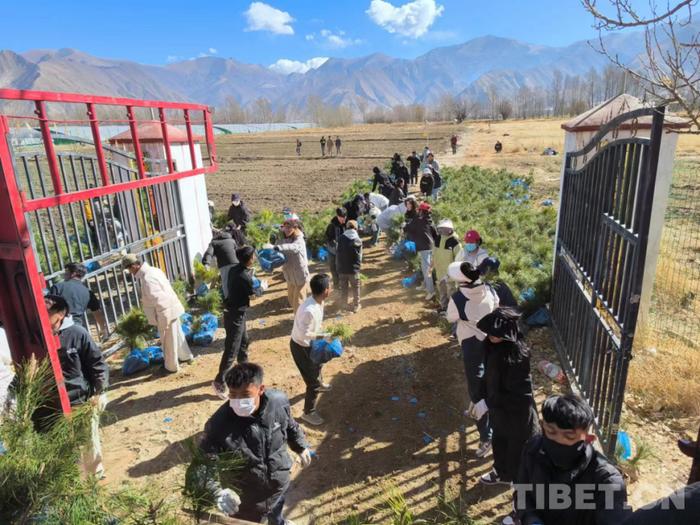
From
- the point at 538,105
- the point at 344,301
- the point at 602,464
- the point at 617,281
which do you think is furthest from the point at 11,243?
the point at 538,105

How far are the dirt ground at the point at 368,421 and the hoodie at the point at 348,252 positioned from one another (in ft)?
2.67

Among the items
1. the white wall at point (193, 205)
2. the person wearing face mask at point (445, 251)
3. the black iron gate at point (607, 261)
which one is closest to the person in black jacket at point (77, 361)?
the black iron gate at point (607, 261)

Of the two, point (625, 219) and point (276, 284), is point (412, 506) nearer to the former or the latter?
point (625, 219)

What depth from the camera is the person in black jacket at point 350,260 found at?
23.5 ft

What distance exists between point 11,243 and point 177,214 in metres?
5.50

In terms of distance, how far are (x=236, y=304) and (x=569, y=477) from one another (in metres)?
3.84

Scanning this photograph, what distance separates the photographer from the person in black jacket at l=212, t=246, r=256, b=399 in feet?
16.7

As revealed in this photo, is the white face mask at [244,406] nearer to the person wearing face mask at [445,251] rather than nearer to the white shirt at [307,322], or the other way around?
the white shirt at [307,322]

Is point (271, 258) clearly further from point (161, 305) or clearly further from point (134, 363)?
point (134, 363)

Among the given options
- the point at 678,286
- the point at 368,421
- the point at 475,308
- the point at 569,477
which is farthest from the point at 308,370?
the point at 678,286

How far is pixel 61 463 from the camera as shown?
1.86m

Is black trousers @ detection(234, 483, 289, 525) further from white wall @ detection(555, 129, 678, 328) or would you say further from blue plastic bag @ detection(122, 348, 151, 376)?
white wall @ detection(555, 129, 678, 328)

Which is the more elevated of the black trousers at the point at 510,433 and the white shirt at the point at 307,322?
the white shirt at the point at 307,322

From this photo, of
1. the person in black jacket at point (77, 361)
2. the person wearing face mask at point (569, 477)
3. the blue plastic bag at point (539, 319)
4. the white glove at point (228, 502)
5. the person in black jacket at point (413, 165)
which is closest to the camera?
the person wearing face mask at point (569, 477)
